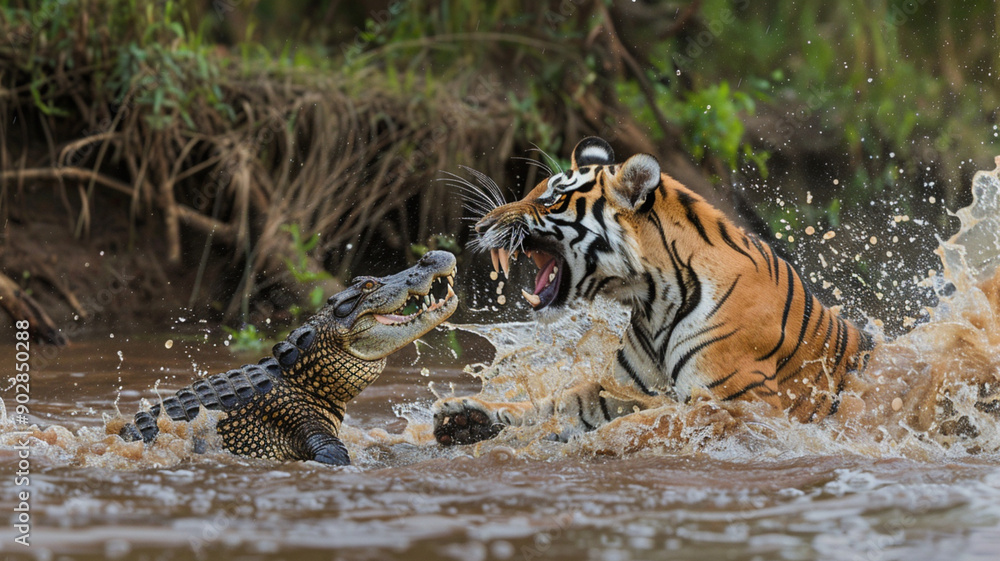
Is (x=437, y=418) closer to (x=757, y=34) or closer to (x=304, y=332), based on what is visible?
(x=304, y=332)

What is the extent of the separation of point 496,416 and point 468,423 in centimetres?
11

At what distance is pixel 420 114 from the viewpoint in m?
7.07

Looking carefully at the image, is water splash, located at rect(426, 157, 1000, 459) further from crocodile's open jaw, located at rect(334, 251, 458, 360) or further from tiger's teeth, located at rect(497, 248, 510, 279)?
crocodile's open jaw, located at rect(334, 251, 458, 360)

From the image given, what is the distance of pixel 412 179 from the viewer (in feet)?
23.0

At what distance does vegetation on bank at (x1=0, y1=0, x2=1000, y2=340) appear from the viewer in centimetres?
661

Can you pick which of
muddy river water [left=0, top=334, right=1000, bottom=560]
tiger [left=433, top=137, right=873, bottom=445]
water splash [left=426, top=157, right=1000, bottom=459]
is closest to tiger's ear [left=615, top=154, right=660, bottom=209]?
tiger [left=433, top=137, right=873, bottom=445]

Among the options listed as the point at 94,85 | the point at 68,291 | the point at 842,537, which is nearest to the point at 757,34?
the point at 94,85

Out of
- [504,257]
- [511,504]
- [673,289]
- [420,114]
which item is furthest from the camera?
[420,114]

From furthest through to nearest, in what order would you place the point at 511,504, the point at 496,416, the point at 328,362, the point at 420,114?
the point at 420,114 → the point at 328,362 → the point at 496,416 → the point at 511,504

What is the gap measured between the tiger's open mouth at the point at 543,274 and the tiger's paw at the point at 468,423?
497mm

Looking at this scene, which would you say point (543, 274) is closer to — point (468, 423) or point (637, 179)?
point (637, 179)

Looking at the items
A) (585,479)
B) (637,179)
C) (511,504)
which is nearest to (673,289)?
(637,179)

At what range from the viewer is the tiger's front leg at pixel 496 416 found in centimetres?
375

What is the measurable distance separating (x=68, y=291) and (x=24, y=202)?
0.72 metres
